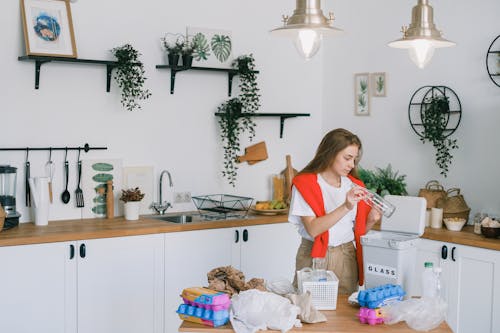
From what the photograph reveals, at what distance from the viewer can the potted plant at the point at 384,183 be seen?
5.13 m

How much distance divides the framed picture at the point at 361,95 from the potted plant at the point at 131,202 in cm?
207

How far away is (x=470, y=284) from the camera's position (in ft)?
14.4

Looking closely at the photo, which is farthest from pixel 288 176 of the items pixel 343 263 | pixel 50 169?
pixel 343 263

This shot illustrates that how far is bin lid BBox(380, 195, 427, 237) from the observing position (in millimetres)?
3494

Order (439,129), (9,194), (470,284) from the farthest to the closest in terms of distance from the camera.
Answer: (439,129) < (9,194) < (470,284)

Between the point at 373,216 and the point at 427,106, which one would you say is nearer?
the point at 373,216

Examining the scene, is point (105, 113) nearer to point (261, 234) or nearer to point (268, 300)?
point (261, 234)

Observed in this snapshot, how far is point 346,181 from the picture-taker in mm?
3828

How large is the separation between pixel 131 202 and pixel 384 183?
192 centimetres

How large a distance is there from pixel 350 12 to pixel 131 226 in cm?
273

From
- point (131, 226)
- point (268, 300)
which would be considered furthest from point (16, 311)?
point (268, 300)

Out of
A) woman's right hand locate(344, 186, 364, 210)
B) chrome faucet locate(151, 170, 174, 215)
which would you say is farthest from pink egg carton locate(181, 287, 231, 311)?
chrome faucet locate(151, 170, 174, 215)

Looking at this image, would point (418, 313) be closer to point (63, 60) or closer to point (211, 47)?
point (63, 60)

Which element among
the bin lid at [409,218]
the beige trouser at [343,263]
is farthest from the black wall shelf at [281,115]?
the bin lid at [409,218]
